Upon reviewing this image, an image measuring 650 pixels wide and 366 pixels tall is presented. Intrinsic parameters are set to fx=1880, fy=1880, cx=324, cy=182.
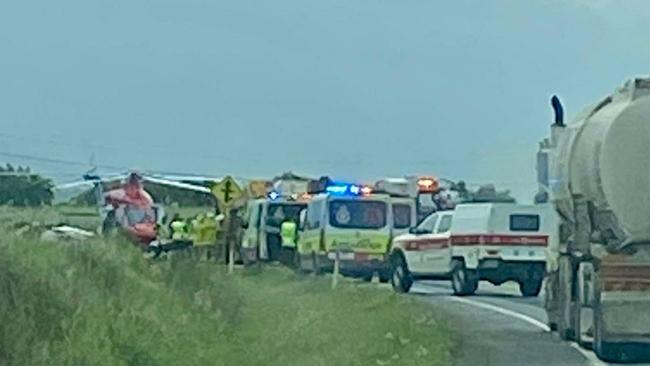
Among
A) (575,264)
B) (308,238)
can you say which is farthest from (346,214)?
(575,264)

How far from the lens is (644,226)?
22.7 m

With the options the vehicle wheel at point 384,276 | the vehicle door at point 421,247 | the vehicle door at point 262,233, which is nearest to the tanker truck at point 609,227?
the vehicle door at point 421,247

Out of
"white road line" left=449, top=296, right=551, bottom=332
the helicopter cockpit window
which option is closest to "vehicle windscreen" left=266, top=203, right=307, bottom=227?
the helicopter cockpit window

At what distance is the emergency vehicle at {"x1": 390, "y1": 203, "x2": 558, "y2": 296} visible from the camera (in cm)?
3706

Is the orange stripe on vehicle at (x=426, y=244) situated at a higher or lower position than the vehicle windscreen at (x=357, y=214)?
lower

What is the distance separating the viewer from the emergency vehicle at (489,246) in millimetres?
37062

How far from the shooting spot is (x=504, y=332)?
1061 inches

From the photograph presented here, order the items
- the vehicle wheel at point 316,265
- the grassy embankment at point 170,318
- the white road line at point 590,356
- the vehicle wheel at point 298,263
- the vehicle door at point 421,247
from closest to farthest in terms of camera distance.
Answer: the grassy embankment at point 170,318, the white road line at point 590,356, the vehicle door at point 421,247, the vehicle wheel at point 316,265, the vehicle wheel at point 298,263

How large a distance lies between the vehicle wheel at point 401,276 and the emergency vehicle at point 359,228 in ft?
7.98

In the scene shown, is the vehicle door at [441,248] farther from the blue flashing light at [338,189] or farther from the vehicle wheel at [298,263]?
the vehicle wheel at [298,263]

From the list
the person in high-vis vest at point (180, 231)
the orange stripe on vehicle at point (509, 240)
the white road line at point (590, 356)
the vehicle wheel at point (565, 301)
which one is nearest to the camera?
the white road line at point (590, 356)

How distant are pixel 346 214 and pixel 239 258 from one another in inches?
334

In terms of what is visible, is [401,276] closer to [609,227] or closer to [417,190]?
[417,190]

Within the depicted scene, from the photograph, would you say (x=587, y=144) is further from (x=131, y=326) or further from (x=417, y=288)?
(x=417, y=288)
